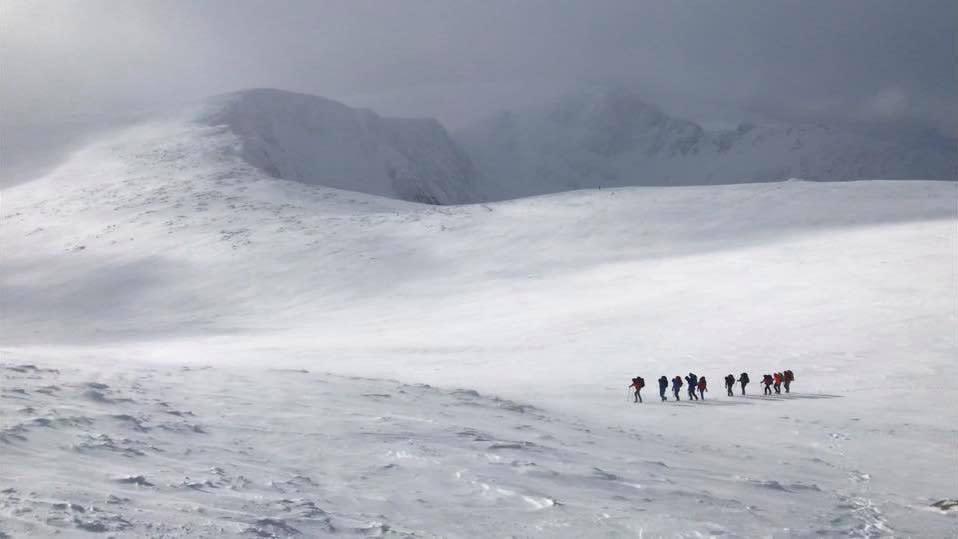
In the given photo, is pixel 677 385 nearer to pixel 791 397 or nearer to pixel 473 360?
pixel 791 397

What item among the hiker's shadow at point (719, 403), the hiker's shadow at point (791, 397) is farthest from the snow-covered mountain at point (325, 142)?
the hiker's shadow at point (791, 397)

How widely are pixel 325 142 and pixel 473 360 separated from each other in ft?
420

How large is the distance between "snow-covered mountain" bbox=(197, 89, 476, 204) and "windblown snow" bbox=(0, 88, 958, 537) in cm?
5409

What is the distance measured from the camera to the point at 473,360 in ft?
90.3

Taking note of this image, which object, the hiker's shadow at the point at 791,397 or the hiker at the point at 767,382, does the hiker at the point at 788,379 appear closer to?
the hiker's shadow at the point at 791,397

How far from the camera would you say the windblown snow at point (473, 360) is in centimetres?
1062

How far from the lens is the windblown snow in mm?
10617

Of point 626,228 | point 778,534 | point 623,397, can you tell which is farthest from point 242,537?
point 626,228

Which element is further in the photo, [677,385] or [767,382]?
[767,382]

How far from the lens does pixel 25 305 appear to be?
4503cm

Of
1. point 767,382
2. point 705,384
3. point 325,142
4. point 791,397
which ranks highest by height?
point 325,142

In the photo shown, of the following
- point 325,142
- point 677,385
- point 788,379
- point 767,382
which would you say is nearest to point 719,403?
point 677,385

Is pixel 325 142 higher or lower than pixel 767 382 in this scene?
higher

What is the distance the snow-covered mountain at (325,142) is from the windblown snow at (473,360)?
54091 mm
